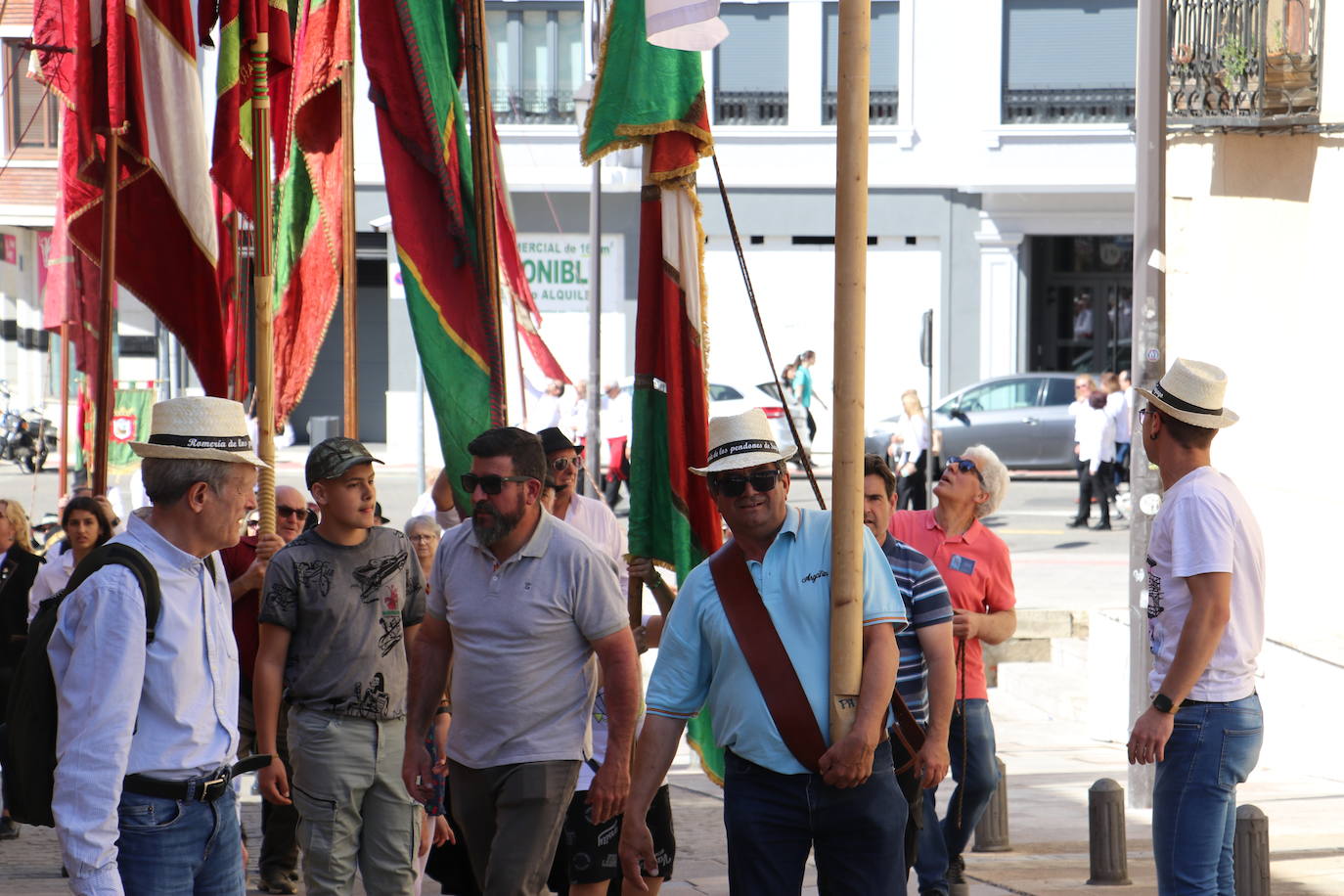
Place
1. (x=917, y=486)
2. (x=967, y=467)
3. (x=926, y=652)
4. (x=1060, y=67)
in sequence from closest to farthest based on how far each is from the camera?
(x=926, y=652) < (x=967, y=467) < (x=917, y=486) < (x=1060, y=67)

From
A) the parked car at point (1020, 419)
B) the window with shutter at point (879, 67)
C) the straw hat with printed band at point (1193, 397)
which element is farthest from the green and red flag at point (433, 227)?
the window with shutter at point (879, 67)

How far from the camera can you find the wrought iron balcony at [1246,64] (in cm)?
1213

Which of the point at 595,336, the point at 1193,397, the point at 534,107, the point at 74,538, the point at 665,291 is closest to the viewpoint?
the point at 1193,397

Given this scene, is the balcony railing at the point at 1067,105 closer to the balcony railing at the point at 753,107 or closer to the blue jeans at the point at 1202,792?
the balcony railing at the point at 753,107

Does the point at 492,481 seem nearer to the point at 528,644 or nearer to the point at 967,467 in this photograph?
the point at 528,644

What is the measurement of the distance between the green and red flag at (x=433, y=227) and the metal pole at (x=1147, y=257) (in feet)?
12.5

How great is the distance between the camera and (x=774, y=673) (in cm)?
430

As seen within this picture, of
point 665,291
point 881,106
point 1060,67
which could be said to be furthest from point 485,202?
Answer: point 1060,67

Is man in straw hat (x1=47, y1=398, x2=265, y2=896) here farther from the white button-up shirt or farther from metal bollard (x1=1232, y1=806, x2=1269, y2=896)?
metal bollard (x1=1232, y1=806, x2=1269, y2=896)

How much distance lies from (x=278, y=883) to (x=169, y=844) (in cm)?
337

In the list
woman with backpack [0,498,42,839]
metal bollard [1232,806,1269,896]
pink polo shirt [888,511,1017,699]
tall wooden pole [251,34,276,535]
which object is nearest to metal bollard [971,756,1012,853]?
pink polo shirt [888,511,1017,699]

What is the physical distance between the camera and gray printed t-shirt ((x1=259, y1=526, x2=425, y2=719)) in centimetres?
570

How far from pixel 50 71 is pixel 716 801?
5.25 m

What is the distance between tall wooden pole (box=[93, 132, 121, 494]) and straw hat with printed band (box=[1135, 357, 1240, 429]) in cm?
393
